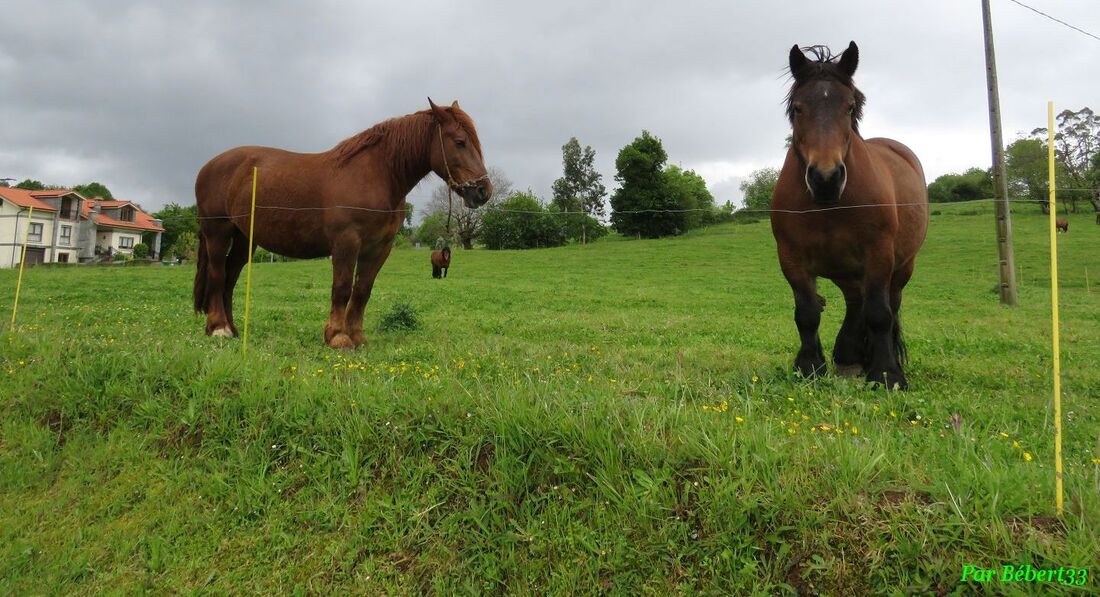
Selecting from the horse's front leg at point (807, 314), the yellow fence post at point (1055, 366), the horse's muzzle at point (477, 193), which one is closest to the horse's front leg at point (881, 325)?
the horse's front leg at point (807, 314)

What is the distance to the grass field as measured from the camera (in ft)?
6.39

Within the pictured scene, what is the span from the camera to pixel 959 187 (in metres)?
47.5

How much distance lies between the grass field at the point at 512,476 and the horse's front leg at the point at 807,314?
237 mm

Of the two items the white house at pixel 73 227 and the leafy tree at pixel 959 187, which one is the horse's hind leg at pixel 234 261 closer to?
the white house at pixel 73 227

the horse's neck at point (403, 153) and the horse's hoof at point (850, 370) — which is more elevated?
the horse's neck at point (403, 153)

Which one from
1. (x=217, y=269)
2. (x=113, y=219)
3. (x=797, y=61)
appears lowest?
(x=217, y=269)

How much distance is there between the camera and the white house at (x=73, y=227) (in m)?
40.7

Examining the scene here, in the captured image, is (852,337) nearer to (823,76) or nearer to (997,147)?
(823,76)

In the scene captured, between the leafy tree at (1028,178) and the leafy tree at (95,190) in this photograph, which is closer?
the leafy tree at (1028,178)

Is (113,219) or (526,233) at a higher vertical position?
(526,233)

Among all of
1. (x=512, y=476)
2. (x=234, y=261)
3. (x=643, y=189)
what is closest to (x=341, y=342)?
(x=234, y=261)

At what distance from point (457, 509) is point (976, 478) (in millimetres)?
2126

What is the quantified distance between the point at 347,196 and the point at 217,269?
A: 2.10 meters

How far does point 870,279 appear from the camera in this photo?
411cm
